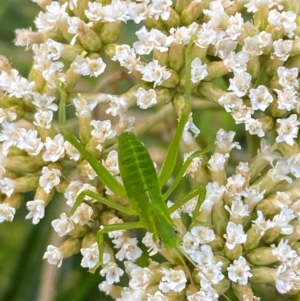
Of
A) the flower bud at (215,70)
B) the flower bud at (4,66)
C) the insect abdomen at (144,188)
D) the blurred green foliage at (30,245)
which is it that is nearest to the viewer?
the insect abdomen at (144,188)

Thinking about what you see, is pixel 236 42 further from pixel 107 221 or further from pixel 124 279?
pixel 124 279

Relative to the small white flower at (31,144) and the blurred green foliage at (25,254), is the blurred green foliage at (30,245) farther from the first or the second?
the small white flower at (31,144)

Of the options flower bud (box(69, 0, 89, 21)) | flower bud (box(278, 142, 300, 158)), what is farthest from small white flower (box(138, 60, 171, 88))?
flower bud (box(278, 142, 300, 158))

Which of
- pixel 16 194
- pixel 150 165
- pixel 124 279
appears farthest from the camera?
pixel 124 279

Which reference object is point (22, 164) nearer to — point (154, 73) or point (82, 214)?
point (82, 214)

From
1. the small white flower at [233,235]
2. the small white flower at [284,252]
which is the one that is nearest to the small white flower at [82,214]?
the small white flower at [233,235]

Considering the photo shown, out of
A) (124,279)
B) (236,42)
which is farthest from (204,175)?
Result: (124,279)

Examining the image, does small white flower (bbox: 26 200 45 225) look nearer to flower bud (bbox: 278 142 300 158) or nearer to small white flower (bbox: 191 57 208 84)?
small white flower (bbox: 191 57 208 84)

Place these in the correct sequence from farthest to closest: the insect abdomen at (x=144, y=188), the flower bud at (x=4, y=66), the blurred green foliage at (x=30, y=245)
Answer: the blurred green foliage at (x=30, y=245) < the flower bud at (x=4, y=66) < the insect abdomen at (x=144, y=188)
